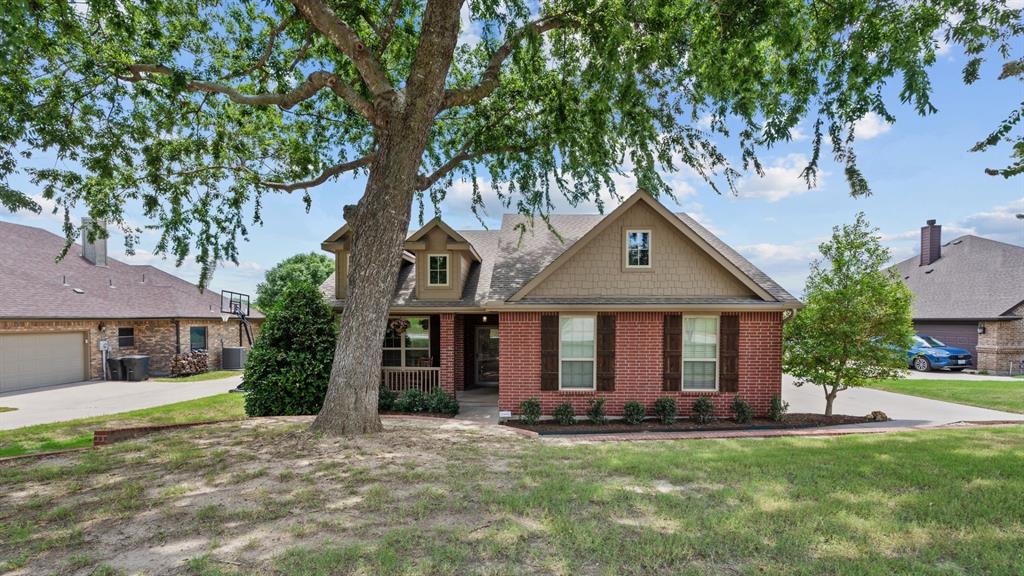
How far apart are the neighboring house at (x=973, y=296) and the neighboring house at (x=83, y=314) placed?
3402cm

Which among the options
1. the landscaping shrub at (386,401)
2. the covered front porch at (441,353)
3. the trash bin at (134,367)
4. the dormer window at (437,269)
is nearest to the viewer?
the landscaping shrub at (386,401)

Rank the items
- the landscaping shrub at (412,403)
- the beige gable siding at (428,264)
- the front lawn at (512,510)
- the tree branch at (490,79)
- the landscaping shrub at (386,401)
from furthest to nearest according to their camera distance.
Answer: the beige gable siding at (428,264) → the landscaping shrub at (386,401) → the landscaping shrub at (412,403) → the tree branch at (490,79) → the front lawn at (512,510)

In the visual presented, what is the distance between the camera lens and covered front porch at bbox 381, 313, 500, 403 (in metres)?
12.2

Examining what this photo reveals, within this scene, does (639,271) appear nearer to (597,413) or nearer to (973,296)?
(597,413)

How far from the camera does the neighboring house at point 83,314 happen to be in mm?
16031

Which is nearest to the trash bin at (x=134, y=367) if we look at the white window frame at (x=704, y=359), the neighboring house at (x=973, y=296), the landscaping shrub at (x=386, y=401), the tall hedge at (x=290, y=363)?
the tall hedge at (x=290, y=363)

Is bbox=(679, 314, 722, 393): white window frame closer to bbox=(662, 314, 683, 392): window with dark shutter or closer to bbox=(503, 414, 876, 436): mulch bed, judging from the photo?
bbox=(662, 314, 683, 392): window with dark shutter

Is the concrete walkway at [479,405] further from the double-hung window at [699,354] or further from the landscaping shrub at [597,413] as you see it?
the double-hung window at [699,354]

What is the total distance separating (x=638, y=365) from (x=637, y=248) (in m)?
2.81

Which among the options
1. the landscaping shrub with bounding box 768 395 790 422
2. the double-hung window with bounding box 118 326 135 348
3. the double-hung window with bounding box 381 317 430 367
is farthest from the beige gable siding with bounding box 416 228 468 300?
the double-hung window with bounding box 118 326 135 348

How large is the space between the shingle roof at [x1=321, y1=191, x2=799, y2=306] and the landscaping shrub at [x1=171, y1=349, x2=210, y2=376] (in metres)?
10.9

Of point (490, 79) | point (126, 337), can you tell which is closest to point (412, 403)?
point (490, 79)

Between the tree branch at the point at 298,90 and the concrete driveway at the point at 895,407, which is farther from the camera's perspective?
the concrete driveway at the point at 895,407

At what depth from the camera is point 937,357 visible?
67.9ft
